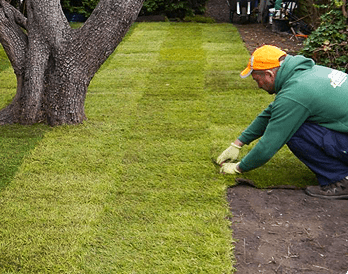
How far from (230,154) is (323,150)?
94cm

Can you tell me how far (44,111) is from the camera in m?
5.89

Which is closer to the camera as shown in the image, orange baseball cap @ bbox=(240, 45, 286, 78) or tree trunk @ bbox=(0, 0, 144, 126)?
orange baseball cap @ bbox=(240, 45, 286, 78)

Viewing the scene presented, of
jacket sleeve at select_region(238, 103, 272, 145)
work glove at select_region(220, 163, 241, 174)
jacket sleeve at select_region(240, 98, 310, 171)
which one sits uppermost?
jacket sleeve at select_region(240, 98, 310, 171)

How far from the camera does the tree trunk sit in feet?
18.5

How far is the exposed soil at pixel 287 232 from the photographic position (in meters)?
3.32

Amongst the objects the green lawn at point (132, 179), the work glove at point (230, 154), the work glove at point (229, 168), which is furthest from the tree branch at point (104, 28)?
the work glove at point (229, 168)

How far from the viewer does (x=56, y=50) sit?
568 centimetres

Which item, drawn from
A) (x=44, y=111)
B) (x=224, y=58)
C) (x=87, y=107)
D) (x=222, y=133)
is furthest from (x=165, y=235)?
(x=224, y=58)

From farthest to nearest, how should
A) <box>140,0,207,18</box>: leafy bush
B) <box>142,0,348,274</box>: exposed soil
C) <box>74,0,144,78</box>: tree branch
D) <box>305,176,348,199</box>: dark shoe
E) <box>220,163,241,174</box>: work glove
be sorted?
<box>140,0,207,18</box>: leafy bush
<box>74,0,144,78</box>: tree branch
<box>220,163,241,174</box>: work glove
<box>305,176,348,199</box>: dark shoe
<box>142,0,348,274</box>: exposed soil

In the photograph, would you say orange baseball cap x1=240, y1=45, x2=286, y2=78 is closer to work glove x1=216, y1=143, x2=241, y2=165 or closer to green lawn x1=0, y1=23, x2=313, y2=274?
work glove x1=216, y1=143, x2=241, y2=165

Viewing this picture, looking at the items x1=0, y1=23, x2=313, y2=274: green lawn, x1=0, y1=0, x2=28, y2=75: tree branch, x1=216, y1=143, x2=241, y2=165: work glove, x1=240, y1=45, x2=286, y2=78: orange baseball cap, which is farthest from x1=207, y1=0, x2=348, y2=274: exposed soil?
x1=0, y1=0, x2=28, y2=75: tree branch

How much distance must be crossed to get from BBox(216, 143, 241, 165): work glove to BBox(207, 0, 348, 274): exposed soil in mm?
397

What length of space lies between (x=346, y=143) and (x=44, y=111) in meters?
3.45

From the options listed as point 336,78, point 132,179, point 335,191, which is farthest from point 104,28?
point 335,191
